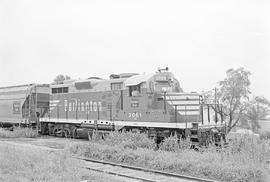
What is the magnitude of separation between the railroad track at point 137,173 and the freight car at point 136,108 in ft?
11.1

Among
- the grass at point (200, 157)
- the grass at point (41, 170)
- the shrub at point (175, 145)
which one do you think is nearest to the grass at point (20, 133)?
the grass at point (200, 157)

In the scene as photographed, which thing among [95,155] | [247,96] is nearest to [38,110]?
[95,155]

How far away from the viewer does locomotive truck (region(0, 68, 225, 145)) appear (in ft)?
40.3

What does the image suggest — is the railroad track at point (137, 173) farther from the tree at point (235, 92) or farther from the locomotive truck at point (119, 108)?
the tree at point (235, 92)

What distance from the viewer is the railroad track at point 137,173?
25.6 feet

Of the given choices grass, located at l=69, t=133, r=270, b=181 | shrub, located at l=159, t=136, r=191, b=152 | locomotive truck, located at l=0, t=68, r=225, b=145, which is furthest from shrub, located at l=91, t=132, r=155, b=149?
locomotive truck, located at l=0, t=68, r=225, b=145

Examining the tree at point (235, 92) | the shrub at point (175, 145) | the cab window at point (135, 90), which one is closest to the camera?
the shrub at point (175, 145)

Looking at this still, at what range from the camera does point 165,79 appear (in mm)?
13641

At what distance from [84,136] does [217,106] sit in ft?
24.3

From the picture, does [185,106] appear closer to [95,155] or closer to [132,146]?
[132,146]

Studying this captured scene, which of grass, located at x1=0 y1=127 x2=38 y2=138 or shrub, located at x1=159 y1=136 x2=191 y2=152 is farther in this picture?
grass, located at x1=0 y1=127 x2=38 y2=138

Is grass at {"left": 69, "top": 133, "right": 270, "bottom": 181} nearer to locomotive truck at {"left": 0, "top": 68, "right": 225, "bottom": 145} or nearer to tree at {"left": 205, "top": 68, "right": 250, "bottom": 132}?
locomotive truck at {"left": 0, "top": 68, "right": 225, "bottom": 145}

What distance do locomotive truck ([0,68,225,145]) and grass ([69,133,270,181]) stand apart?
4.60 ft

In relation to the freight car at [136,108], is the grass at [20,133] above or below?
below
